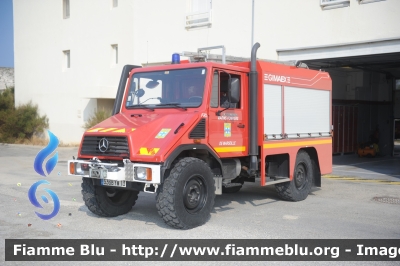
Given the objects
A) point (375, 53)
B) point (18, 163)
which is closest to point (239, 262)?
point (375, 53)

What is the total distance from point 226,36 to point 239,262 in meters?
13.1

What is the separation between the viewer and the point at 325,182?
13523 mm

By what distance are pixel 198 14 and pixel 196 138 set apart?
12021 mm

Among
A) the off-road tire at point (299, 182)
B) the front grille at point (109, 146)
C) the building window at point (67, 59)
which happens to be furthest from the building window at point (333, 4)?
the building window at point (67, 59)

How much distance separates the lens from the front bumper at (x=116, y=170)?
23.0 ft

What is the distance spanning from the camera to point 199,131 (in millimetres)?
7840

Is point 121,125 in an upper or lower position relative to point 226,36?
lower

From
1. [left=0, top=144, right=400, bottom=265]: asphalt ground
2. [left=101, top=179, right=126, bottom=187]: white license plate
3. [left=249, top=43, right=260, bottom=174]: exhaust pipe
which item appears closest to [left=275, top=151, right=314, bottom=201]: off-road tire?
[left=0, top=144, right=400, bottom=265]: asphalt ground

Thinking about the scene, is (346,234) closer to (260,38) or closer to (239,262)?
(239,262)

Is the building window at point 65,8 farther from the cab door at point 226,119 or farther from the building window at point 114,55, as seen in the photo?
the cab door at point 226,119

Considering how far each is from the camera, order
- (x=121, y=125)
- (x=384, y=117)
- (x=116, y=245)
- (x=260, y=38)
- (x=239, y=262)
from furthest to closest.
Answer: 1. (x=384, y=117)
2. (x=260, y=38)
3. (x=121, y=125)
4. (x=116, y=245)
5. (x=239, y=262)

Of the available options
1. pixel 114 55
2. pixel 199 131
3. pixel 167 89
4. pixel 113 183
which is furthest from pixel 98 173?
pixel 114 55

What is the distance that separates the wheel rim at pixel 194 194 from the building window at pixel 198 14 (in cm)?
1179

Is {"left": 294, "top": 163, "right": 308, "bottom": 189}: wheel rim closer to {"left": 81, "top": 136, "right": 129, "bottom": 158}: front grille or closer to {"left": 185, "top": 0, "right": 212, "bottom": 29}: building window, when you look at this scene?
{"left": 81, "top": 136, "right": 129, "bottom": 158}: front grille
